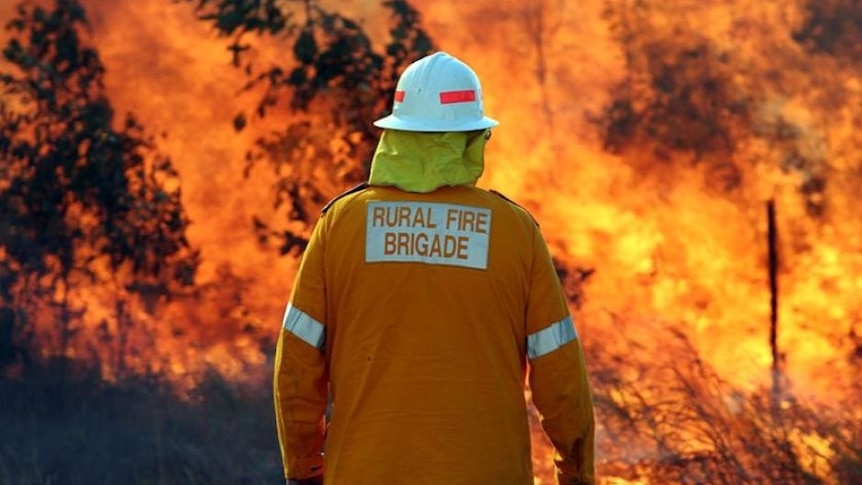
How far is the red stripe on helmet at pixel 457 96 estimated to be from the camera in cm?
325

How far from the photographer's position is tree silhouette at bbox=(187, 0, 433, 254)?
7418mm

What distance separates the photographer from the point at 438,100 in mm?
3242

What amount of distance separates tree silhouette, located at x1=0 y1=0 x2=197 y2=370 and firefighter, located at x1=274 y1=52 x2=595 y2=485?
4444 millimetres

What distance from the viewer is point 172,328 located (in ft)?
24.6

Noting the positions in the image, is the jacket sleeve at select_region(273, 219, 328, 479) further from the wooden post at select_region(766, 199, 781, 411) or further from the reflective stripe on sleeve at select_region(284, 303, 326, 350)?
the wooden post at select_region(766, 199, 781, 411)

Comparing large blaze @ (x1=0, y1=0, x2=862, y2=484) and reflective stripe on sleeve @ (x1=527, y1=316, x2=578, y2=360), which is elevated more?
large blaze @ (x1=0, y1=0, x2=862, y2=484)

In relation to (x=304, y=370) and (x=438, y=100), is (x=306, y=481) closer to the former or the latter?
(x=304, y=370)

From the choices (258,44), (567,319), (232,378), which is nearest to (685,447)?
(232,378)

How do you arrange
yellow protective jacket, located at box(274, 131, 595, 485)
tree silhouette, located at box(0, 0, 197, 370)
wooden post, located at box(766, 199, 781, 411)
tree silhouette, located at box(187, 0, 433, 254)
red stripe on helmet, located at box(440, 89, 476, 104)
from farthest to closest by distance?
tree silhouette, located at box(0, 0, 197, 370)
tree silhouette, located at box(187, 0, 433, 254)
wooden post, located at box(766, 199, 781, 411)
red stripe on helmet, located at box(440, 89, 476, 104)
yellow protective jacket, located at box(274, 131, 595, 485)

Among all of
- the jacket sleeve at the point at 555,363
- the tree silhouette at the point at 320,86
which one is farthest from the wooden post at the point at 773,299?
the jacket sleeve at the point at 555,363

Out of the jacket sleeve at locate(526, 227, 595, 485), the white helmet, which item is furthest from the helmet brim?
the jacket sleeve at locate(526, 227, 595, 485)

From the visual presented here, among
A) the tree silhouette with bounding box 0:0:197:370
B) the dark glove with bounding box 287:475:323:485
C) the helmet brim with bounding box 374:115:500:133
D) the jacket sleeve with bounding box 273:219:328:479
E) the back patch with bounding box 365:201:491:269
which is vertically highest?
the tree silhouette with bounding box 0:0:197:370

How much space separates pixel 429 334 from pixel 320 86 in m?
4.45

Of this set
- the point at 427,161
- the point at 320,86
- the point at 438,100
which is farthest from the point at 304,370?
the point at 320,86
